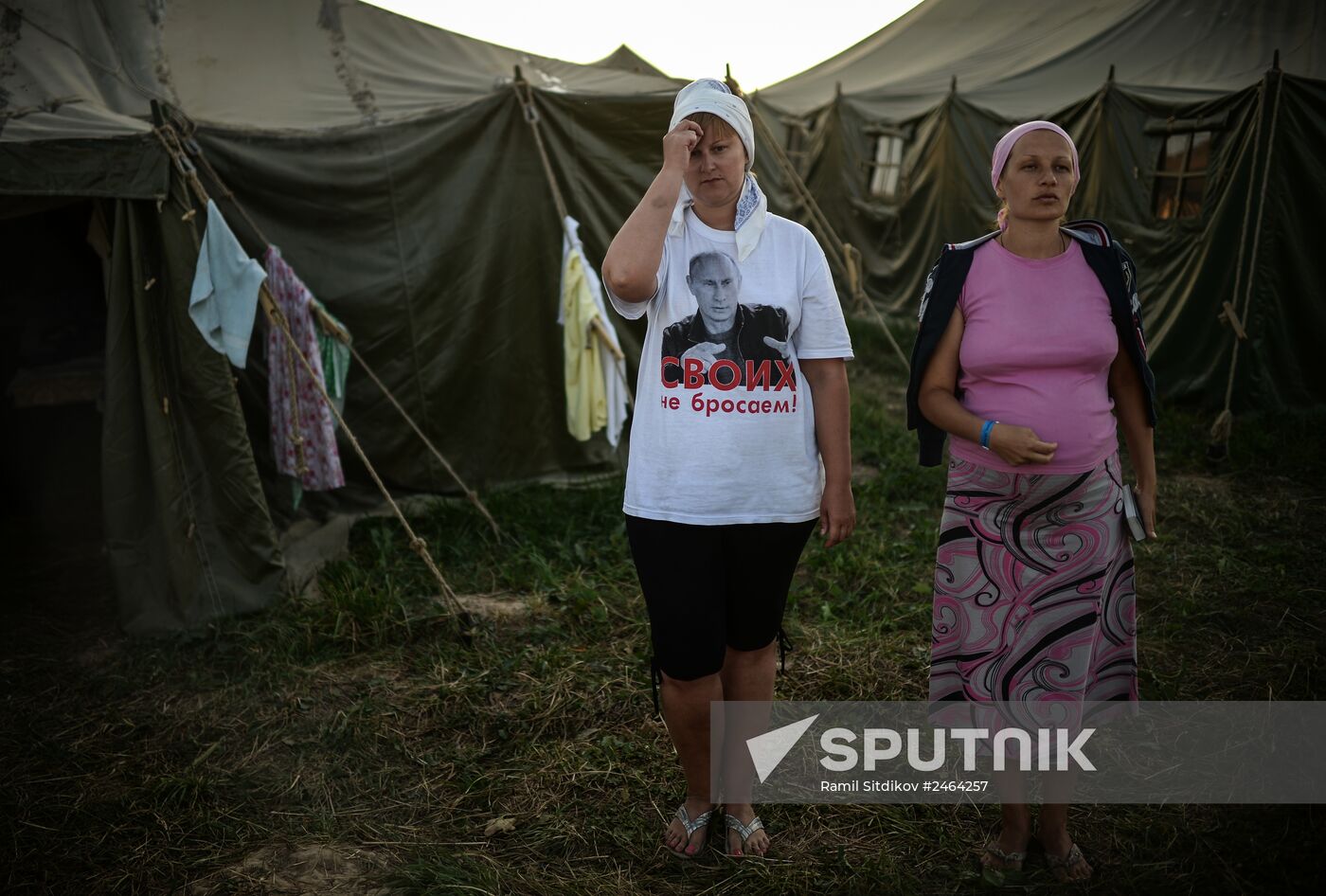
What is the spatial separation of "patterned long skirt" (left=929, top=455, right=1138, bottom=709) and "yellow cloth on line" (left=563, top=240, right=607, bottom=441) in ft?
10.1

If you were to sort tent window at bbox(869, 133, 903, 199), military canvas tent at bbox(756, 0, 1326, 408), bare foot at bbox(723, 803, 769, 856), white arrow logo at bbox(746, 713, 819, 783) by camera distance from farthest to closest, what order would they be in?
tent window at bbox(869, 133, 903, 199)
military canvas tent at bbox(756, 0, 1326, 408)
white arrow logo at bbox(746, 713, 819, 783)
bare foot at bbox(723, 803, 769, 856)

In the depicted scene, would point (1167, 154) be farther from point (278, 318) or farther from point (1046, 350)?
point (278, 318)

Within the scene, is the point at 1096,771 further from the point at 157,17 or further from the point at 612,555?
the point at 157,17

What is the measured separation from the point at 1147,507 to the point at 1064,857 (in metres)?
0.94

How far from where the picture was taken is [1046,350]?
220cm

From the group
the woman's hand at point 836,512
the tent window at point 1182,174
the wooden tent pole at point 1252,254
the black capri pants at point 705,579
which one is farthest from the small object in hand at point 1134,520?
the tent window at point 1182,174

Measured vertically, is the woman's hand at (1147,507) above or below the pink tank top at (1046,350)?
below

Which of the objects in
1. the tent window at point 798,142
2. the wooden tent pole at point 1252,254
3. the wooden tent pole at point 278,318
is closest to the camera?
the wooden tent pole at point 278,318

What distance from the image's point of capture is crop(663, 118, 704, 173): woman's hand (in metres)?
2.13

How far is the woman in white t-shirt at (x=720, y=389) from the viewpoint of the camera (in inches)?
85.5
